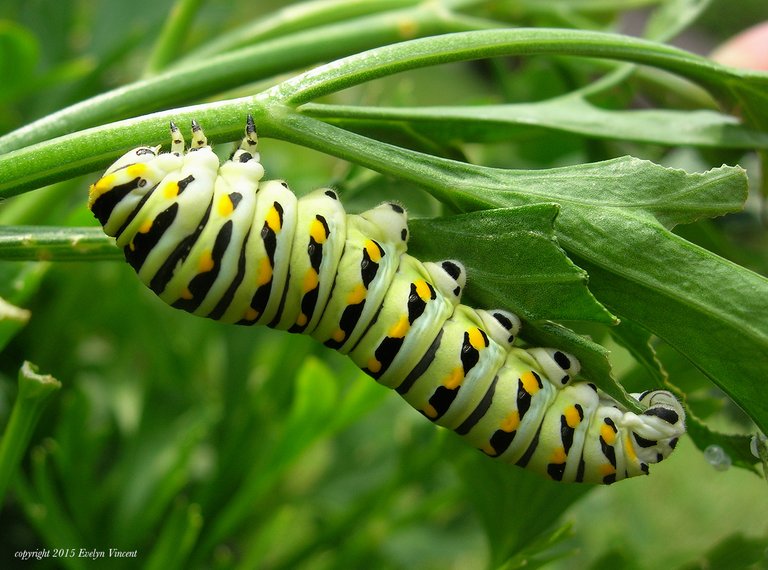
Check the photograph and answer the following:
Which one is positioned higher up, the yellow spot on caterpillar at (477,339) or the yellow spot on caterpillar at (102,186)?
the yellow spot on caterpillar at (102,186)

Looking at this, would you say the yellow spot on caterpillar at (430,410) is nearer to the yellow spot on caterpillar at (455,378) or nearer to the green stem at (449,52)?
the yellow spot on caterpillar at (455,378)

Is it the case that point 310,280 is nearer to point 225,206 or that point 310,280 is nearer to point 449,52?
point 225,206

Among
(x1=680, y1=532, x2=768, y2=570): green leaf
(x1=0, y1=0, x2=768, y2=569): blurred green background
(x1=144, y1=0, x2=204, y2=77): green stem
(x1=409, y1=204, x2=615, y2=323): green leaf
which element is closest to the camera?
(x1=409, y1=204, x2=615, y2=323): green leaf

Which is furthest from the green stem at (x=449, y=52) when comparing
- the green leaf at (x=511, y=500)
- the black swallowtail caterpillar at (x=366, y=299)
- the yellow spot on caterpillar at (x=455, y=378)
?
the green leaf at (x=511, y=500)

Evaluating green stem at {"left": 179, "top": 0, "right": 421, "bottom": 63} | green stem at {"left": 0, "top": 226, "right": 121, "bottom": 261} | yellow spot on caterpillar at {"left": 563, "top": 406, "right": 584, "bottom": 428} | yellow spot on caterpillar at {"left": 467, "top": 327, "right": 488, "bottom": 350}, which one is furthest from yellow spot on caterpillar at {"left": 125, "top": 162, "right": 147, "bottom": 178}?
green stem at {"left": 179, "top": 0, "right": 421, "bottom": 63}

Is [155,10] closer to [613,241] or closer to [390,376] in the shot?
[390,376]

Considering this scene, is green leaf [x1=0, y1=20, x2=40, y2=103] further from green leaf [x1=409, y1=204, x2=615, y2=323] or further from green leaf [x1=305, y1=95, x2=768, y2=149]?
green leaf [x1=409, y1=204, x2=615, y2=323]
